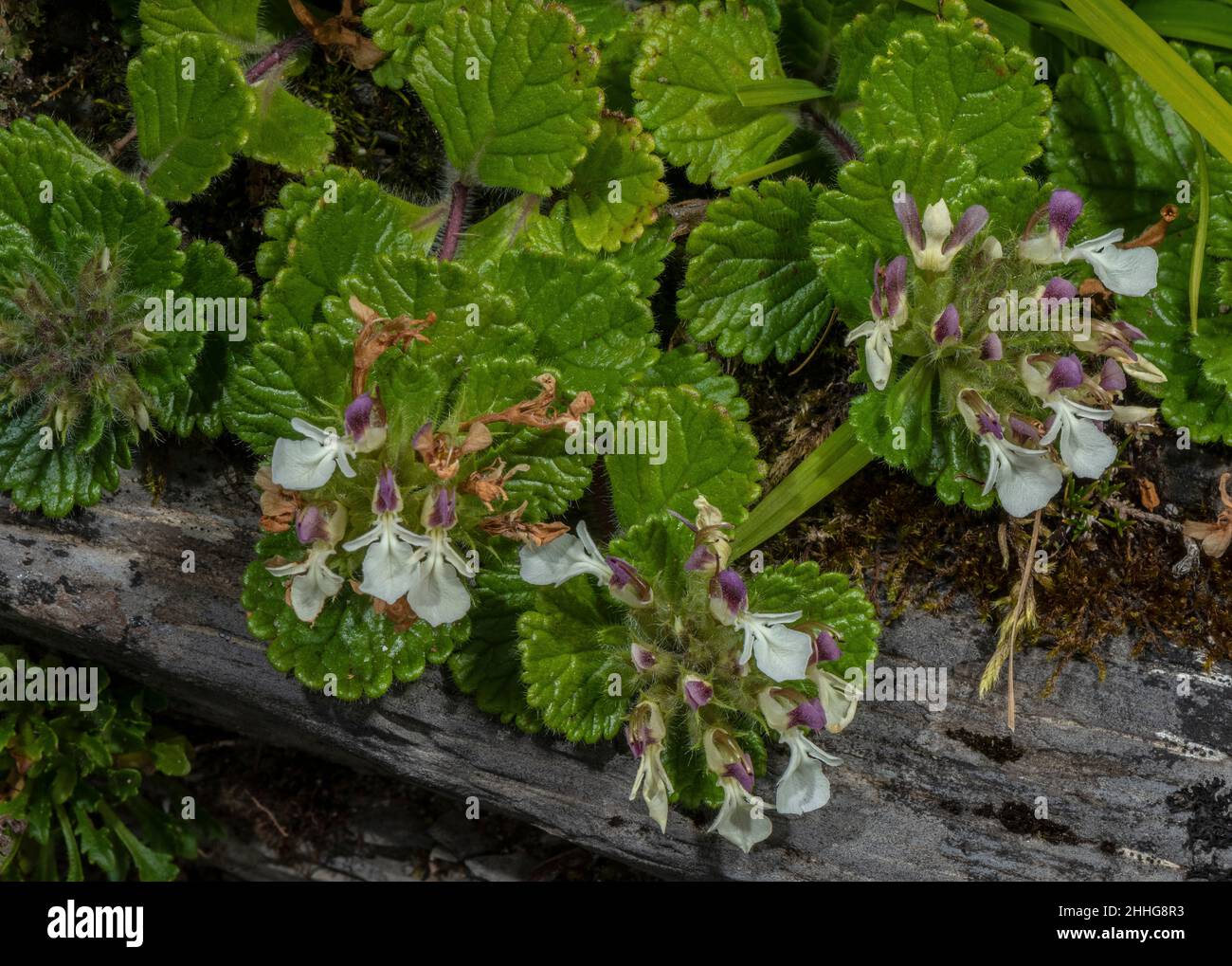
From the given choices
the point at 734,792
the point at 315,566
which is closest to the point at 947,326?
the point at 734,792

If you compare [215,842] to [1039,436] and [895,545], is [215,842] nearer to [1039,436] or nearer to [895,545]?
[895,545]

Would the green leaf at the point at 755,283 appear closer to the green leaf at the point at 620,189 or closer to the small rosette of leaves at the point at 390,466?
the green leaf at the point at 620,189

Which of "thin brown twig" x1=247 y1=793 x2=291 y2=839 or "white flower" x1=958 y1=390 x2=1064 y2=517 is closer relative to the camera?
"white flower" x1=958 y1=390 x2=1064 y2=517

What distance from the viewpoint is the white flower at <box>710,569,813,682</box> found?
245 cm

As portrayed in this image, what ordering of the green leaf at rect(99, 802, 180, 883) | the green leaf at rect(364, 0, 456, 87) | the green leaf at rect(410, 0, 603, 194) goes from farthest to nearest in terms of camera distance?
1. the green leaf at rect(99, 802, 180, 883)
2. the green leaf at rect(364, 0, 456, 87)
3. the green leaf at rect(410, 0, 603, 194)

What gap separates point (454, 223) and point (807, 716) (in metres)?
1.73

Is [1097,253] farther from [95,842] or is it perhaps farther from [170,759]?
[95,842]

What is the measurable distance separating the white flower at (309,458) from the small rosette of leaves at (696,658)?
1.64 feet

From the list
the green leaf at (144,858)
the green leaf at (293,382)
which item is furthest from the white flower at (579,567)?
the green leaf at (144,858)

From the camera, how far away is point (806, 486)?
2994mm

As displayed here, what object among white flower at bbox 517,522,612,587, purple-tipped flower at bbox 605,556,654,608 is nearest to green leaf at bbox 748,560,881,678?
purple-tipped flower at bbox 605,556,654,608

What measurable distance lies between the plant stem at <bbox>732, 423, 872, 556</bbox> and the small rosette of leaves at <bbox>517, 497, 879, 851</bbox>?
154mm

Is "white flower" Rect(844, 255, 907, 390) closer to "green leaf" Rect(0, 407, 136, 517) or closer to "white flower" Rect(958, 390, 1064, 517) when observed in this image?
"white flower" Rect(958, 390, 1064, 517)

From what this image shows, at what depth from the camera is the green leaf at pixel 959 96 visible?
A: 9.20 feet
